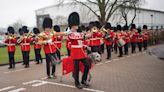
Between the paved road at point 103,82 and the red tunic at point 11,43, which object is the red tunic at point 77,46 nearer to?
the paved road at point 103,82

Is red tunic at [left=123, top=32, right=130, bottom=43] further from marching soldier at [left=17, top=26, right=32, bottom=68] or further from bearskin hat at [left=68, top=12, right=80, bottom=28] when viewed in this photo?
bearskin hat at [left=68, top=12, right=80, bottom=28]

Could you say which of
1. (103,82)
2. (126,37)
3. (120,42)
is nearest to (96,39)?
(120,42)

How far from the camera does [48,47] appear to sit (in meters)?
10.5

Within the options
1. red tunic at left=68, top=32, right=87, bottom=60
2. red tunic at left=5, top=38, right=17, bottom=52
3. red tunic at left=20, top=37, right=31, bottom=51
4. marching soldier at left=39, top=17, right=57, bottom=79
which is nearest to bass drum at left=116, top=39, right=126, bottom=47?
red tunic at left=20, top=37, right=31, bottom=51

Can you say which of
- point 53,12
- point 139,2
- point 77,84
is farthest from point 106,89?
point 53,12

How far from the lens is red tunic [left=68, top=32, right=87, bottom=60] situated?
874cm

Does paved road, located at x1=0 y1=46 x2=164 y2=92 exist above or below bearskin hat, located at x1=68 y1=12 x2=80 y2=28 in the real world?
below

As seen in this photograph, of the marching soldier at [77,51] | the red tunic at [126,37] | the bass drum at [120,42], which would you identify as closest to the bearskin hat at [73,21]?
the marching soldier at [77,51]

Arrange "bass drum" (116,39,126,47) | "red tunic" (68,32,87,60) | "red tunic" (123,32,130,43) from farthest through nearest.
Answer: "red tunic" (123,32,130,43) < "bass drum" (116,39,126,47) < "red tunic" (68,32,87,60)

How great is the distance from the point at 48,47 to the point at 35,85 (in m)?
1.57

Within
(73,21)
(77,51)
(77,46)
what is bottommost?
(77,51)

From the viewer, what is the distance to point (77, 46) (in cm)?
882

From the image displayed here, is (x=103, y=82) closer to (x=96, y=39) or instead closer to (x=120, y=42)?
(x=96, y=39)

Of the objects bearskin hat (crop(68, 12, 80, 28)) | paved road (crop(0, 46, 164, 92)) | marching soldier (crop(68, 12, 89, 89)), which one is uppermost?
bearskin hat (crop(68, 12, 80, 28))
